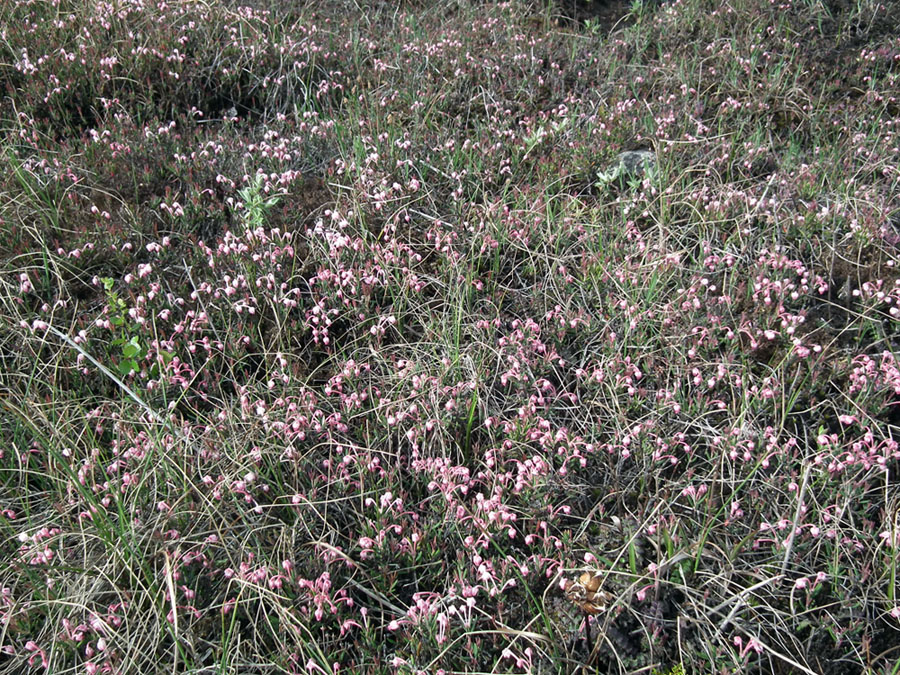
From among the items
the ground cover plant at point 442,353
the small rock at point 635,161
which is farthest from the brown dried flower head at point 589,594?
the small rock at point 635,161

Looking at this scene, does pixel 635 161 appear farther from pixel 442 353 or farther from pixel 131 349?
pixel 131 349

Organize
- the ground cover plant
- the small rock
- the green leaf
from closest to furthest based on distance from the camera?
the ground cover plant, the green leaf, the small rock

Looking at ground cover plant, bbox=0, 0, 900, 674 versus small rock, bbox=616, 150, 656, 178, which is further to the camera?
small rock, bbox=616, 150, 656, 178

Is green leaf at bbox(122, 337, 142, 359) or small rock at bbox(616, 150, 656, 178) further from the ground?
green leaf at bbox(122, 337, 142, 359)

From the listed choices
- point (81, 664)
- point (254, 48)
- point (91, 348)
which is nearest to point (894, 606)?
point (81, 664)

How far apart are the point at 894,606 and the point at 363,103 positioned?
497cm

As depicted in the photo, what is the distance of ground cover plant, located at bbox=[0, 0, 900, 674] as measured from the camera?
285cm

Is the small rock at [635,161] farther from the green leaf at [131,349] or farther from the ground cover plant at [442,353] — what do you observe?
the green leaf at [131,349]

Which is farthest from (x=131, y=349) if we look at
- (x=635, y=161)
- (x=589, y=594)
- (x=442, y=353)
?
(x=635, y=161)

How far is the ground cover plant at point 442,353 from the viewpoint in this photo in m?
2.85

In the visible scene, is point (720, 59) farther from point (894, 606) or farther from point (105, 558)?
point (105, 558)

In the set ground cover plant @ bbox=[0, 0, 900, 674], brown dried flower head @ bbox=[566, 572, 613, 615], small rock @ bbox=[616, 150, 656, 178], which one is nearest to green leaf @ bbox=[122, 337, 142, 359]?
ground cover plant @ bbox=[0, 0, 900, 674]

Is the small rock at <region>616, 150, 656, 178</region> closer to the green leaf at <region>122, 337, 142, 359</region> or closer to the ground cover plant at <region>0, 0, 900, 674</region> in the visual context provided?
the ground cover plant at <region>0, 0, 900, 674</region>

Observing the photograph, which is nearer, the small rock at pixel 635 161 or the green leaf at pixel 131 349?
the green leaf at pixel 131 349
